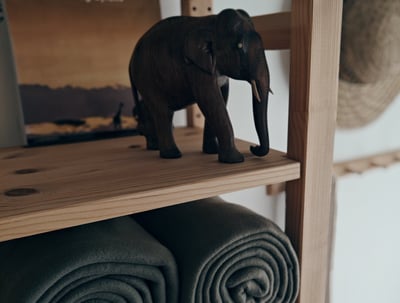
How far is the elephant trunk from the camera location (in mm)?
435

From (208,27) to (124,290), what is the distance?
0.30m

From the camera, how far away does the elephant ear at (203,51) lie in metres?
0.43

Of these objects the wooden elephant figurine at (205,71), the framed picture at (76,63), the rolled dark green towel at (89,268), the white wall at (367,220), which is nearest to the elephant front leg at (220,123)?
the wooden elephant figurine at (205,71)

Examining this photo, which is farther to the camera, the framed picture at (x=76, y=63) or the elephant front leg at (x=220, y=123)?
the framed picture at (x=76, y=63)

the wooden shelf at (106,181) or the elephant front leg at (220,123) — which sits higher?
the elephant front leg at (220,123)

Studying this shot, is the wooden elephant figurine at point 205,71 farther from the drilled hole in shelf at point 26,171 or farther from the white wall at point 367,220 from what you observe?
the white wall at point 367,220

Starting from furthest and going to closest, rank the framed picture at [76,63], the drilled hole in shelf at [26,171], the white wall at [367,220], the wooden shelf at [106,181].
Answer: the white wall at [367,220] → the framed picture at [76,63] → the drilled hole in shelf at [26,171] → the wooden shelf at [106,181]

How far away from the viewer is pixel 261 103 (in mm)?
451

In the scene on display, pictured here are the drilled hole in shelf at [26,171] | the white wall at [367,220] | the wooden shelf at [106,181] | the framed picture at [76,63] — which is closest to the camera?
the wooden shelf at [106,181]

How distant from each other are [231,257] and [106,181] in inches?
6.7

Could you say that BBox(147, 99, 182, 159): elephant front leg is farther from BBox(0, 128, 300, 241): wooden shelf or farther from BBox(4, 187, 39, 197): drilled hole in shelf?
BBox(4, 187, 39, 197): drilled hole in shelf

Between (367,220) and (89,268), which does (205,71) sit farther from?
(367,220)

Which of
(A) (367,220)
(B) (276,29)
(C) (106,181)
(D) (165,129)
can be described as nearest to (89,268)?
(C) (106,181)

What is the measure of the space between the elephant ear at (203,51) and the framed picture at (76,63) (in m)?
0.28
